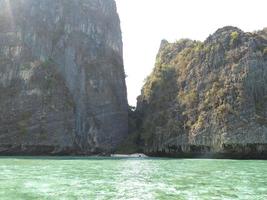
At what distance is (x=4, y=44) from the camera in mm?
78938

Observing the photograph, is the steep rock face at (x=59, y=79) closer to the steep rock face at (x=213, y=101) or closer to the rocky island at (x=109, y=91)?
the rocky island at (x=109, y=91)

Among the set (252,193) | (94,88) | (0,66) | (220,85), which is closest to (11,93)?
(0,66)

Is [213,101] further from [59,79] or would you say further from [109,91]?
[59,79]

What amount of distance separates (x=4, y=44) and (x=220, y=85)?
120 ft

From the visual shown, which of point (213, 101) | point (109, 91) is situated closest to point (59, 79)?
point (109, 91)

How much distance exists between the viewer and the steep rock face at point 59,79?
234 ft

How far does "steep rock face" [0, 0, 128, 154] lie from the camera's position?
71.2 m

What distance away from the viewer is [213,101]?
68000 millimetres

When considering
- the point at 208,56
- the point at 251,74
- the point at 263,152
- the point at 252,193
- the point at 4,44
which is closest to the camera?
the point at 252,193

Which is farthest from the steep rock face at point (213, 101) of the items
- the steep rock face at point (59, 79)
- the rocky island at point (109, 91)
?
the steep rock face at point (59, 79)

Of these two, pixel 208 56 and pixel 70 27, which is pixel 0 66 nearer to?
pixel 70 27

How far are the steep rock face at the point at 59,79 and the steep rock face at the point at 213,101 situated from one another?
329 inches

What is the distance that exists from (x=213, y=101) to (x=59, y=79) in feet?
85.5

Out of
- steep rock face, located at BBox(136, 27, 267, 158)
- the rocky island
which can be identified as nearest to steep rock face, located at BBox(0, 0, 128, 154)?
the rocky island
